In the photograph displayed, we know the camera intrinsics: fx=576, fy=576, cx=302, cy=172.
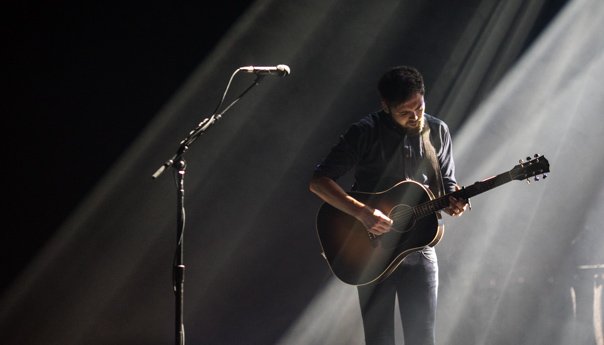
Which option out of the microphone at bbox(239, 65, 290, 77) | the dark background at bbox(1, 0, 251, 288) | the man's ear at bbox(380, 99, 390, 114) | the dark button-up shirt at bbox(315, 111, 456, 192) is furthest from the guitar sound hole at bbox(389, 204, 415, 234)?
the dark background at bbox(1, 0, 251, 288)

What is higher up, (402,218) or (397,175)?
(397,175)

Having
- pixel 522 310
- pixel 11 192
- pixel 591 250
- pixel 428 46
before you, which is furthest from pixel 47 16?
pixel 591 250

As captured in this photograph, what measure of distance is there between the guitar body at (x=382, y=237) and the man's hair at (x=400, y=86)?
0.37 m

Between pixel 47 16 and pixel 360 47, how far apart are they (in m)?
2.12

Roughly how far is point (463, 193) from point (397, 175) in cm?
29

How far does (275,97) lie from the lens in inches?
157

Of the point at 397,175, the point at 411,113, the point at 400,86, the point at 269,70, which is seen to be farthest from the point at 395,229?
the point at 269,70

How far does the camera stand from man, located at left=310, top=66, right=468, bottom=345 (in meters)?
2.41

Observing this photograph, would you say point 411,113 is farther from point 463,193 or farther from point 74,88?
point 74,88

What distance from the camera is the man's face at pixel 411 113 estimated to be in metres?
2.50

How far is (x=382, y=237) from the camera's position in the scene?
256 centimetres

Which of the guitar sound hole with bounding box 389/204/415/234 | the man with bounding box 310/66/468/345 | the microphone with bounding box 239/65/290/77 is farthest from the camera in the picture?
the microphone with bounding box 239/65/290/77

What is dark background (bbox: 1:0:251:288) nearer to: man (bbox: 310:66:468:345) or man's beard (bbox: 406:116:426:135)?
man (bbox: 310:66:468:345)

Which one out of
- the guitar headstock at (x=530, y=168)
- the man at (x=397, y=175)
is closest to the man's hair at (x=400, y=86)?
the man at (x=397, y=175)
